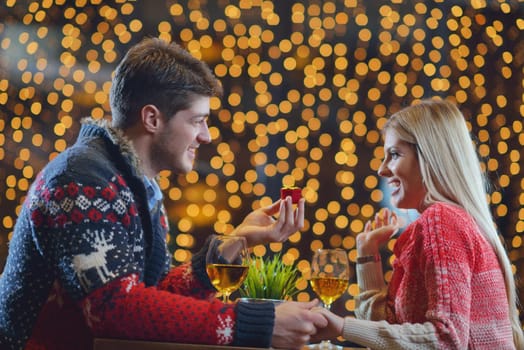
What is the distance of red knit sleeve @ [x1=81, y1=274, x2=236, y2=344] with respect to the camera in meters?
1.04

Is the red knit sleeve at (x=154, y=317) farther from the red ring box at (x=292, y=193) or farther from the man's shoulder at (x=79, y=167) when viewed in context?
the red ring box at (x=292, y=193)

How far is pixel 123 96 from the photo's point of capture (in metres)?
1.43

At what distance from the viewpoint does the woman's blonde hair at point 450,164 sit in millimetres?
1453

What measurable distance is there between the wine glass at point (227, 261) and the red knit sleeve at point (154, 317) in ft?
0.56

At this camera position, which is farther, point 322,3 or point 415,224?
point 322,3

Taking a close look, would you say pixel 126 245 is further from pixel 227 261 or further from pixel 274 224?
pixel 274 224

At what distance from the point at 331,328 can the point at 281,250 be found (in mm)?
1598

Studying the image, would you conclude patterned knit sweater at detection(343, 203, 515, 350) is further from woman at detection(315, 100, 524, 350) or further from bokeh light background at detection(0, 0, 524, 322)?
bokeh light background at detection(0, 0, 524, 322)

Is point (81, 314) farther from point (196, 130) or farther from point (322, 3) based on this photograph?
point (322, 3)

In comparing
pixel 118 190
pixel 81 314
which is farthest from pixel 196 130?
pixel 81 314

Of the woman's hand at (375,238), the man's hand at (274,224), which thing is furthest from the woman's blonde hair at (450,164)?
the man's hand at (274,224)

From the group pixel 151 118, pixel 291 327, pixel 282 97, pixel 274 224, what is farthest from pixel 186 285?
pixel 282 97

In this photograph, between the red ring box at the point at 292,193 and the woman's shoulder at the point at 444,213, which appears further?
the red ring box at the point at 292,193

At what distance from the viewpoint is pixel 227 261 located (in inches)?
48.3
